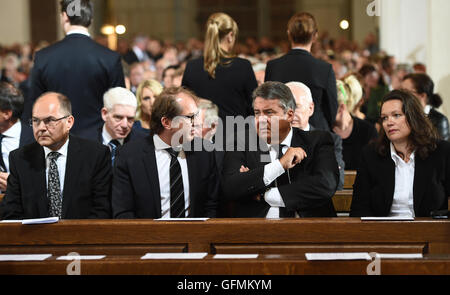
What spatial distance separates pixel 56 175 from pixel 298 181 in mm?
1416

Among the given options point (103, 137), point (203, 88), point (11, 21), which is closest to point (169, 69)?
point (203, 88)

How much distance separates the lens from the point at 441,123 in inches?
243

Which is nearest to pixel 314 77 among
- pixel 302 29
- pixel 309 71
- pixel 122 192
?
pixel 309 71

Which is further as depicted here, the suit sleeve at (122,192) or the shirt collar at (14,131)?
the shirt collar at (14,131)

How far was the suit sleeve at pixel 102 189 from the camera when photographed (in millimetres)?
4172

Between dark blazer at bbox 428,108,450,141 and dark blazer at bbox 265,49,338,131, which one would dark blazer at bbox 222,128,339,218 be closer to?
dark blazer at bbox 265,49,338,131

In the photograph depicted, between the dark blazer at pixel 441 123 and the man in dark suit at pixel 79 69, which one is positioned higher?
the man in dark suit at pixel 79 69

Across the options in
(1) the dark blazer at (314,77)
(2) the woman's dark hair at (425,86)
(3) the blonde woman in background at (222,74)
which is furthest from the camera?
(2) the woman's dark hair at (425,86)

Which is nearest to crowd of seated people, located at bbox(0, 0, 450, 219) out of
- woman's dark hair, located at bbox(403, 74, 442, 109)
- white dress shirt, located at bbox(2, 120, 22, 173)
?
white dress shirt, located at bbox(2, 120, 22, 173)

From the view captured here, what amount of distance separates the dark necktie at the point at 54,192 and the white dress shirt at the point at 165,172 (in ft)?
1.96

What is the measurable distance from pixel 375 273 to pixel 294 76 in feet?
9.54

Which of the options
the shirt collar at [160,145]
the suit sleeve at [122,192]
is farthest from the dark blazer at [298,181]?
the suit sleeve at [122,192]

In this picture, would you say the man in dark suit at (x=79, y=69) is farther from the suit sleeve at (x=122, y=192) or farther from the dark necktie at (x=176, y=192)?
the dark necktie at (x=176, y=192)
